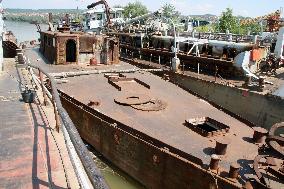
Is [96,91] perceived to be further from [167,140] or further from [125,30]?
[125,30]

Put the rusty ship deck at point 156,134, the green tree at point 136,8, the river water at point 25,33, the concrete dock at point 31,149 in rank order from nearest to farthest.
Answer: the concrete dock at point 31,149, the rusty ship deck at point 156,134, the river water at point 25,33, the green tree at point 136,8

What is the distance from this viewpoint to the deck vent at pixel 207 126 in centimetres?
1021

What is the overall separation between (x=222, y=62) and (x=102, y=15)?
24286 mm

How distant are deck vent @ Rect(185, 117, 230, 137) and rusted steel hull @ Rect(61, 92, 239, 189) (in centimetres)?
157

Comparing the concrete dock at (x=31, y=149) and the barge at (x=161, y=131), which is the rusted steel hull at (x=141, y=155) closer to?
the barge at (x=161, y=131)

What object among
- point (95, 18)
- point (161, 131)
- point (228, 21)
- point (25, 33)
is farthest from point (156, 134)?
point (25, 33)

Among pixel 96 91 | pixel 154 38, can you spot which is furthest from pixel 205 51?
pixel 96 91

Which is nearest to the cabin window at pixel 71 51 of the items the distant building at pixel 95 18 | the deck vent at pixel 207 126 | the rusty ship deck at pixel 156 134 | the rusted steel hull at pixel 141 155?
the rusty ship deck at pixel 156 134

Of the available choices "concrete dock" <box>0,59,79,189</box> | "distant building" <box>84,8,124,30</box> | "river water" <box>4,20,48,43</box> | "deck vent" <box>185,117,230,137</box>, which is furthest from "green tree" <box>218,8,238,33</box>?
"concrete dock" <box>0,59,79,189</box>

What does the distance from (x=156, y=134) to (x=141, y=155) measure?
87cm

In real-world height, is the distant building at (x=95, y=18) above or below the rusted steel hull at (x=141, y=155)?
above

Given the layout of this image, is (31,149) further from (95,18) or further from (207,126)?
(95,18)

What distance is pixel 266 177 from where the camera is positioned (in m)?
7.50

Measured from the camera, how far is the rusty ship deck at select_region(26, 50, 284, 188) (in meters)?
8.76
